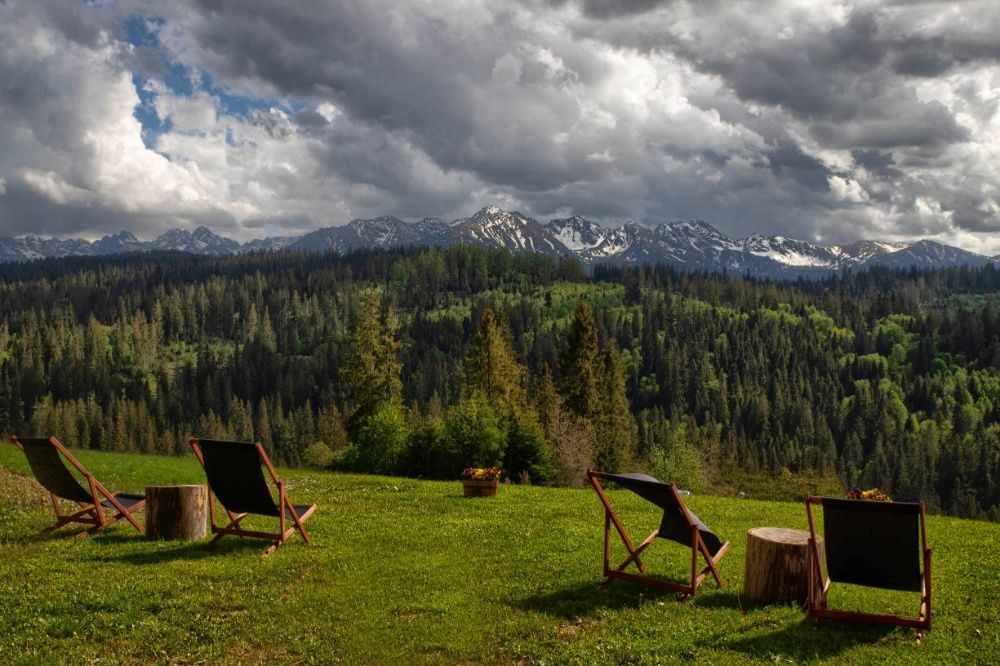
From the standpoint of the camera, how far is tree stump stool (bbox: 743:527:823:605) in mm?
10672

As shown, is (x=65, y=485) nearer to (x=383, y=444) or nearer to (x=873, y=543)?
(x=873, y=543)

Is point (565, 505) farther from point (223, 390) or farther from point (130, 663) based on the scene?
point (223, 390)

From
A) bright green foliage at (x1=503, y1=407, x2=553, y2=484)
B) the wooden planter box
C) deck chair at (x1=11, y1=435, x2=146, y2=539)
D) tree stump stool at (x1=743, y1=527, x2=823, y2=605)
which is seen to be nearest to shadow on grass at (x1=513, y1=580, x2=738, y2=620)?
tree stump stool at (x1=743, y1=527, x2=823, y2=605)

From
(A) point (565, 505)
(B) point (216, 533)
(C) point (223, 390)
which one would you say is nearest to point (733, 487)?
(A) point (565, 505)

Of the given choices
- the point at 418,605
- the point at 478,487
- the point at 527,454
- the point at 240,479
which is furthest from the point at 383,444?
the point at 418,605

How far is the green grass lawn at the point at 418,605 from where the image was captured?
884 cm

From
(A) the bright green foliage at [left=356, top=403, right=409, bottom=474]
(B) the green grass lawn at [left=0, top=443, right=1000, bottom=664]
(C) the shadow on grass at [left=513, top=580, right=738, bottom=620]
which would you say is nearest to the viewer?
(B) the green grass lawn at [left=0, top=443, right=1000, bottom=664]

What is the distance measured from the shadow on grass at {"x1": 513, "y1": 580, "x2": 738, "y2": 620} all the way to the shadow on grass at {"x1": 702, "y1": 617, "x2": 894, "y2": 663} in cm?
117

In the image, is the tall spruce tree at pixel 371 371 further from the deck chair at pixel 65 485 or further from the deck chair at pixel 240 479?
the deck chair at pixel 240 479

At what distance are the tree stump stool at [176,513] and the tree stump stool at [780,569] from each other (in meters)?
10.7

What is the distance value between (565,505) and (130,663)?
13896mm

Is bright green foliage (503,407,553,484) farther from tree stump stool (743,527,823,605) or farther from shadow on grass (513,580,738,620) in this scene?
tree stump stool (743,527,823,605)

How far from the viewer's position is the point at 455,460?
154 feet

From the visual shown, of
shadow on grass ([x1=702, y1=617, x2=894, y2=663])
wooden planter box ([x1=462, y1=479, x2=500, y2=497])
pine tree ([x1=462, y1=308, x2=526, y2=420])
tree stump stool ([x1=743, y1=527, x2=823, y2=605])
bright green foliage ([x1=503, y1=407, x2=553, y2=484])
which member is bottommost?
bright green foliage ([x1=503, y1=407, x2=553, y2=484])
